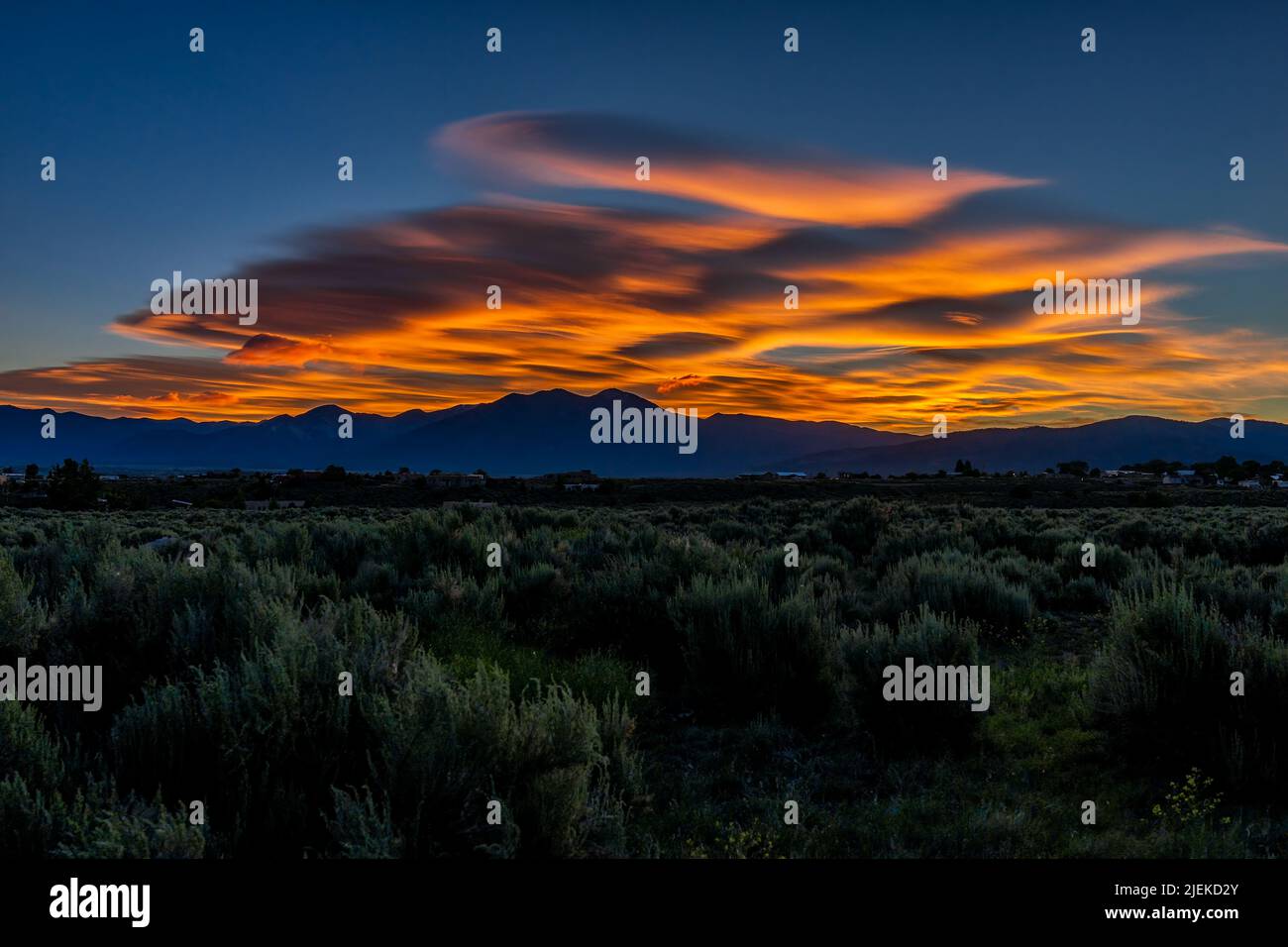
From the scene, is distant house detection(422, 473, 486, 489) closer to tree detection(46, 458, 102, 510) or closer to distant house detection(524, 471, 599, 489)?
distant house detection(524, 471, 599, 489)

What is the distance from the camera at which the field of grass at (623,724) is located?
396 cm

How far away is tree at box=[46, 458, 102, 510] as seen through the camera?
45.3 m

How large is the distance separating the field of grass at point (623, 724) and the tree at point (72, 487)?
42404 mm

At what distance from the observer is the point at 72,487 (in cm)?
4631

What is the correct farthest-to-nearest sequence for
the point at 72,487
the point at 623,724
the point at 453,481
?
1. the point at 453,481
2. the point at 72,487
3. the point at 623,724

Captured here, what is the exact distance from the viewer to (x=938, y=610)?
33.4 ft

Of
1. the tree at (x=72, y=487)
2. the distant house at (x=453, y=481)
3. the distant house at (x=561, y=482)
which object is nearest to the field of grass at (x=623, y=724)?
the tree at (x=72, y=487)

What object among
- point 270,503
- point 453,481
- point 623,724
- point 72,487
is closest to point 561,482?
point 453,481

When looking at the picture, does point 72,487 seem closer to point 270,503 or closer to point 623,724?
point 270,503

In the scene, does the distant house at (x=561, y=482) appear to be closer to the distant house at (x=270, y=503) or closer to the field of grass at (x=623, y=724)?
the distant house at (x=270, y=503)

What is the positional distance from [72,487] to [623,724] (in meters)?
52.8

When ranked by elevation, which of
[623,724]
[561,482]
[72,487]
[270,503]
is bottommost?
[623,724]

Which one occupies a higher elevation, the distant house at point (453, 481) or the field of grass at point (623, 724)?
the distant house at point (453, 481)

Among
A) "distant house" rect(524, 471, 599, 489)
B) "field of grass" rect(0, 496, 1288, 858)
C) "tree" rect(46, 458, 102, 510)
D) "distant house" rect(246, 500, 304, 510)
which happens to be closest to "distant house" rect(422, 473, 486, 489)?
"distant house" rect(524, 471, 599, 489)
